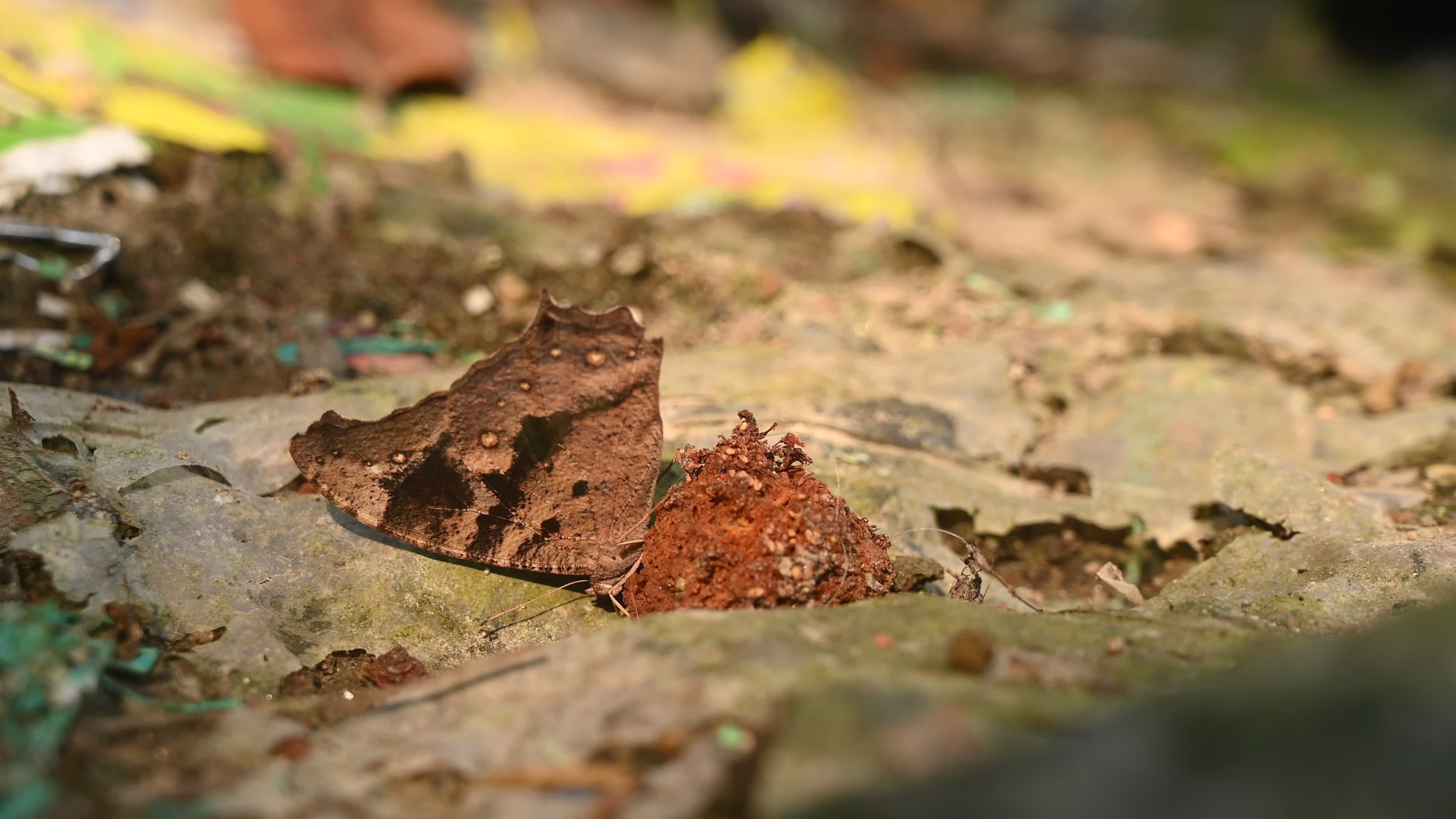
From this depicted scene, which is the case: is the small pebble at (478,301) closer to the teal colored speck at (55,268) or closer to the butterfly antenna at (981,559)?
the teal colored speck at (55,268)

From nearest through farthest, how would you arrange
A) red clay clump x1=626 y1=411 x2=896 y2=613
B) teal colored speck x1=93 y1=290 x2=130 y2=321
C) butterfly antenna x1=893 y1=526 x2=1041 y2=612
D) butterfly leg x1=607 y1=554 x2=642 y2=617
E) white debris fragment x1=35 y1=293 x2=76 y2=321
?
1. red clay clump x1=626 y1=411 x2=896 y2=613
2. butterfly leg x1=607 y1=554 x2=642 y2=617
3. butterfly antenna x1=893 y1=526 x2=1041 y2=612
4. white debris fragment x1=35 y1=293 x2=76 y2=321
5. teal colored speck x1=93 y1=290 x2=130 y2=321

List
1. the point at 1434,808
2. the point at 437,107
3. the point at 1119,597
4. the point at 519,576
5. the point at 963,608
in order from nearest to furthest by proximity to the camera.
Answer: the point at 1434,808
the point at 963,608
the point at 519,576
the point at 1119,597
the point at 437,107

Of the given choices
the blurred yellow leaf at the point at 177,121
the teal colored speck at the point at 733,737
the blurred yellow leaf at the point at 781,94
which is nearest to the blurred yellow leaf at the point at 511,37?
the blurred yellow leaf at the point at 781,94

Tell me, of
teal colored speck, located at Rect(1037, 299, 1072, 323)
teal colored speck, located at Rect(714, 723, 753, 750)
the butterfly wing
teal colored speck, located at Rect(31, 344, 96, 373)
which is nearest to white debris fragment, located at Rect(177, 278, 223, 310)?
teal colored speck, located at Rect(31, 344, 96, 373)

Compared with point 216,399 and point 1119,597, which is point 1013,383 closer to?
point 1119,597

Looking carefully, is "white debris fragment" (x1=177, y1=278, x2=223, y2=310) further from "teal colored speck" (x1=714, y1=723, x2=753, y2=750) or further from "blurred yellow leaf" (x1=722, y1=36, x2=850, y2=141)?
"blurred yellow leaf" (x1=722, y1=36, x2=850, y2=141)

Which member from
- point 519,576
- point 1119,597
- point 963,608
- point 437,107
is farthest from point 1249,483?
point 437,107

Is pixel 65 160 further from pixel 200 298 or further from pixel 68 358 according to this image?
pixel 68 358
